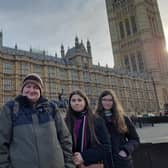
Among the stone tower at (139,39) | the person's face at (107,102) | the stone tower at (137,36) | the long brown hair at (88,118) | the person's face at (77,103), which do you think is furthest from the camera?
the stone tower at (137,36)

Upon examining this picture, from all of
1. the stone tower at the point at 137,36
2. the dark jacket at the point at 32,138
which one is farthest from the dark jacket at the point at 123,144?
the stone tower at the point at 137,36

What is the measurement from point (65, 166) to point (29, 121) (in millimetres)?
544

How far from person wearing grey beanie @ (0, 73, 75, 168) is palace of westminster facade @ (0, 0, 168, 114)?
923 inches

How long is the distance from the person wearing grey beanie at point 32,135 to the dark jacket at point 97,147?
23 cm

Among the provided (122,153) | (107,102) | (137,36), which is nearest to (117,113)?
(107,102)

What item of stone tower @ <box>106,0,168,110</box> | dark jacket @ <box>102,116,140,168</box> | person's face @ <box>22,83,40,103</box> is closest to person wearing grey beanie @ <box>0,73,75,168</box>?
person's face @ <box>22,83,40,103</box>

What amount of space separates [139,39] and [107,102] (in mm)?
55451

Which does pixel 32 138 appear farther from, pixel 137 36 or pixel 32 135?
pixel 137 36

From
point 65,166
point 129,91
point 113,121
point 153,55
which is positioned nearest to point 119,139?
point 113,121

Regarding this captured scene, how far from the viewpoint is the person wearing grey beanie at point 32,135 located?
174 centimetres

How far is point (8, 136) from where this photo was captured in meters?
1.80

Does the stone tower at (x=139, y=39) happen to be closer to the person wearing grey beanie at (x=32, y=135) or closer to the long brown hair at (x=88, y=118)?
the long brown hair at (x=88, y=118)

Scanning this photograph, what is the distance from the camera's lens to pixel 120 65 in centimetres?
5847

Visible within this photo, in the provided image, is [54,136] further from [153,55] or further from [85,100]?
[153,55]
